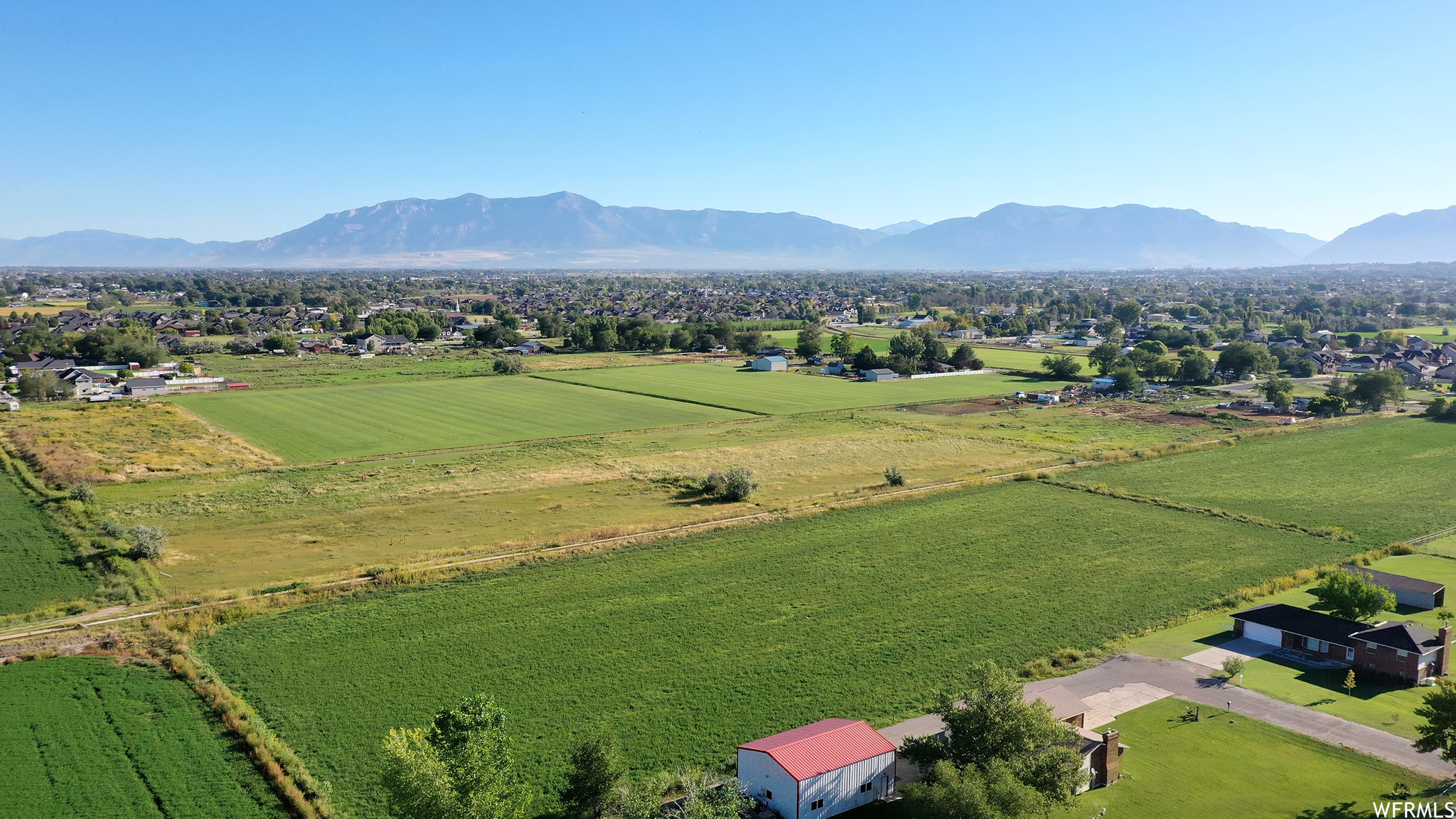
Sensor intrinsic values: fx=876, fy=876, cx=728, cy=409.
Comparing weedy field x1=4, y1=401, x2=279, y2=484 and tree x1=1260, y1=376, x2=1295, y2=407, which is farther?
tree x1=1260, y1=376, x2=1295, y2=407

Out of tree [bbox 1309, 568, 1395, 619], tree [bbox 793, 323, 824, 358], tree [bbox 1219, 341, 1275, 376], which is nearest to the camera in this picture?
tree [bbox 1309, 568, 1395, 619]

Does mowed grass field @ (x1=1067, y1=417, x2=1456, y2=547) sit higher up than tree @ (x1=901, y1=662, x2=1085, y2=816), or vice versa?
tree @ (x1=901, y1=662, x2=1085, y2=816)

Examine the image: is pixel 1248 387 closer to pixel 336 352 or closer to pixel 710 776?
pixel 710 776

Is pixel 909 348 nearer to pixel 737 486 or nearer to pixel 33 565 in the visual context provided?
pixel 737 486

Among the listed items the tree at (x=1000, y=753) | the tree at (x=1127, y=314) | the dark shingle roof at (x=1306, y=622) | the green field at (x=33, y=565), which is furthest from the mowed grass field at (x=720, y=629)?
the tree at (x=1127, y=314)

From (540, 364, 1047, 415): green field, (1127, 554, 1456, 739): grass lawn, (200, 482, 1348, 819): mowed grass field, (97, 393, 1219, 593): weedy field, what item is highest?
(540, 364, 1047, 415): green field

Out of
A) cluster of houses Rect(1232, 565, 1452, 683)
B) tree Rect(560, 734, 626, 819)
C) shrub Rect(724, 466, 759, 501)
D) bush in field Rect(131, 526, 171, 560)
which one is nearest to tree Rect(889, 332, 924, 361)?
shrub Rect(724, 466, 759, 501)

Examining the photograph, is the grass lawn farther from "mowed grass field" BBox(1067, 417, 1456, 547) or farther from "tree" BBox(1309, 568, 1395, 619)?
"mowed grass field" BBox(1067, 417, 1456, 547)


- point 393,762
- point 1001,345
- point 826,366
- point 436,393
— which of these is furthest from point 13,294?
point 393,762
